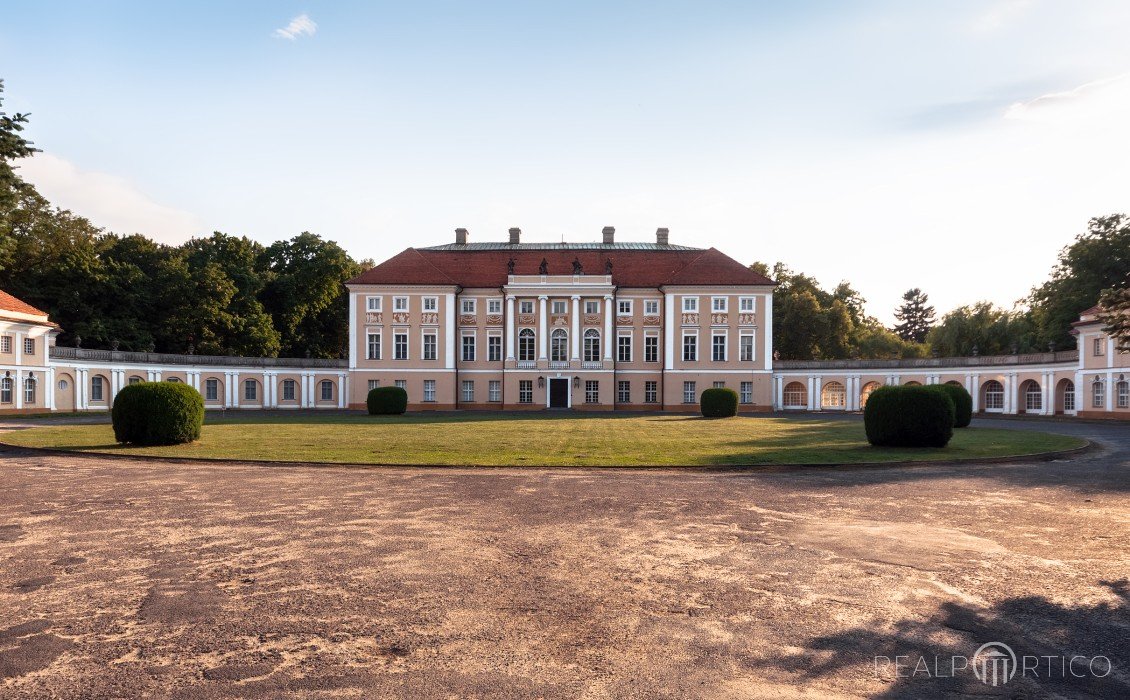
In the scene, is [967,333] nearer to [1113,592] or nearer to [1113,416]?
[1113,416]

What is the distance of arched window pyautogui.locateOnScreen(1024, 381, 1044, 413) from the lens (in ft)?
172

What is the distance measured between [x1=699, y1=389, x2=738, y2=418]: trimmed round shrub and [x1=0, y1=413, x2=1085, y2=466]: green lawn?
13.4 m

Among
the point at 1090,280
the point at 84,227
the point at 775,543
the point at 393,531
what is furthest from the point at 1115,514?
the point at 84,227

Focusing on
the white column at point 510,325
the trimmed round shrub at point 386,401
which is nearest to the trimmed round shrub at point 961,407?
the trimmed round shrub at point 386,401

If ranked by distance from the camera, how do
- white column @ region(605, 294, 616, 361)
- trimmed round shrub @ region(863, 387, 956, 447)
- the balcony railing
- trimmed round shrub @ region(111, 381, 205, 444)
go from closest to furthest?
trimmed round shrub @ region(863, 387, 956, 447) < trimmed round shrub @ region(111, 381, 205, 444) < the balcony railing < white column @ region(605, 294, 616, 361)

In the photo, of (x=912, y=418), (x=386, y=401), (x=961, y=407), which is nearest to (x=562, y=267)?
(x=386, y=401)

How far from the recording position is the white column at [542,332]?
5559cm

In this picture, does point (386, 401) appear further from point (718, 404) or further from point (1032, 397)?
point (1032, 397)

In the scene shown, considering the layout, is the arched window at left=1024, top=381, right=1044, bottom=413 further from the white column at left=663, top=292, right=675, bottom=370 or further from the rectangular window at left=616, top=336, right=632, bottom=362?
the rectangular window at left=616, top=336, right=632, bottom=362

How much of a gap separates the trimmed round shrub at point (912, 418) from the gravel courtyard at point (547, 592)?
8186 mm

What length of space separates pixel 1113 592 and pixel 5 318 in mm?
56424

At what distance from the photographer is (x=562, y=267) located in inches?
2304

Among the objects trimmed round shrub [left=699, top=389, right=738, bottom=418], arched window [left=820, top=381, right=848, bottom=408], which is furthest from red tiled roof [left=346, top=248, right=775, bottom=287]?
trimmed round shrub [left=699, top=389, right=738, bottom=418]

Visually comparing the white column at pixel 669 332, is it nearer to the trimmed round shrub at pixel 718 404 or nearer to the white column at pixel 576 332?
the white column at pixel 576 332
